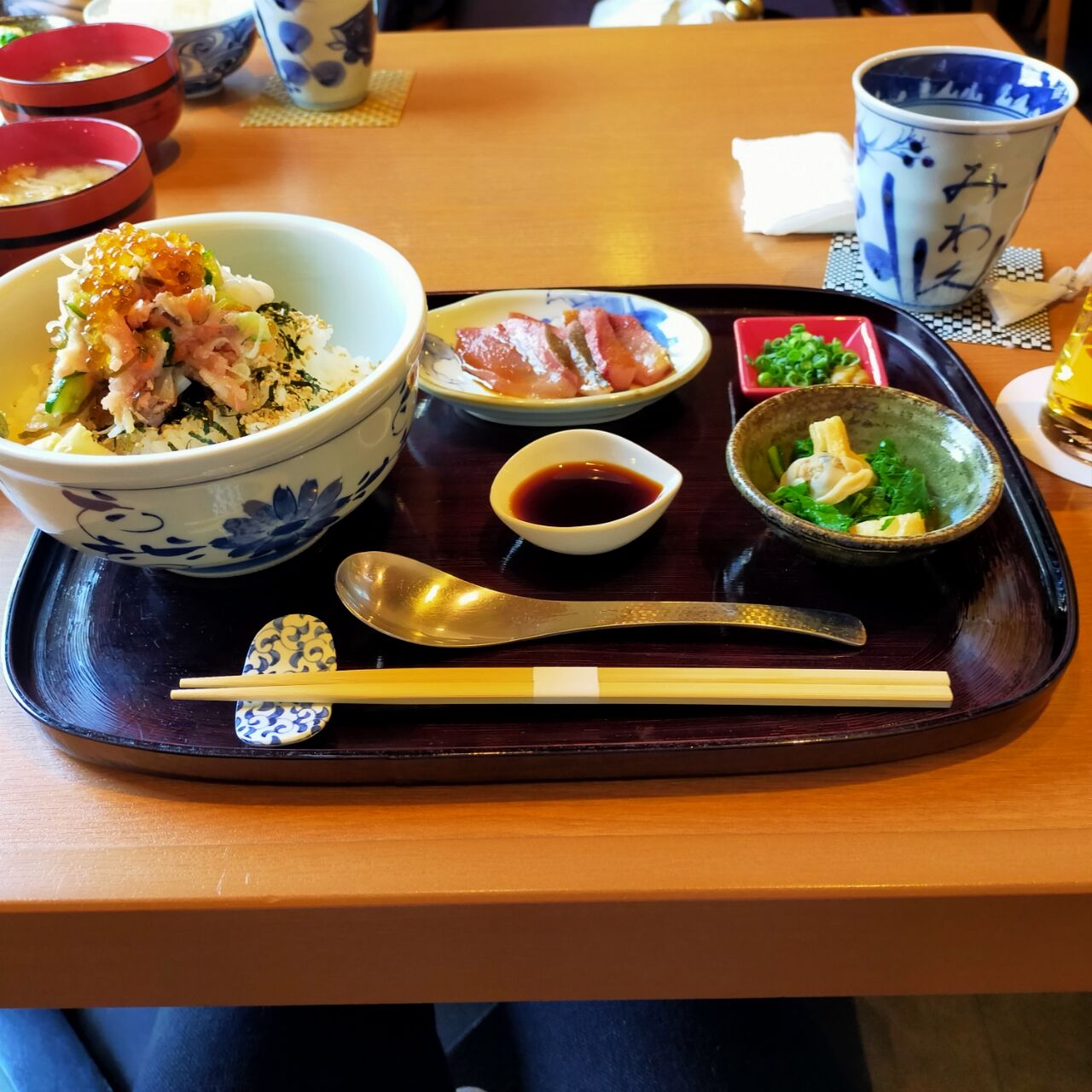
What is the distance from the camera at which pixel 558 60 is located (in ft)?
5.93

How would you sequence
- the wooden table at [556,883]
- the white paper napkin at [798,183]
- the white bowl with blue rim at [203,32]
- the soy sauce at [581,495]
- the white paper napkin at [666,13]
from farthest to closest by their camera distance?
1. the white paper napkin at [666,13]
2. the white bowl with blue rim at [203,32]
3. the white paper napkin at [798,183]
4. the soy sauce at [581,495]
5. the wooden table at [556,883]

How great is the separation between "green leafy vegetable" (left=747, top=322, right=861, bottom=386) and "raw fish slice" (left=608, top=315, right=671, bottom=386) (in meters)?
0.11

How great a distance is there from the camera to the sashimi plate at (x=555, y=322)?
0.91 meters

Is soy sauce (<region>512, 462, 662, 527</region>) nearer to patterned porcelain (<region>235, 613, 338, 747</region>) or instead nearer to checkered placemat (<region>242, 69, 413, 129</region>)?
patterned porcelain (<region>235, 613, 338, 747</region>)

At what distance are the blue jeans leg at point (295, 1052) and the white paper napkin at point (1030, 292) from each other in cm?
106

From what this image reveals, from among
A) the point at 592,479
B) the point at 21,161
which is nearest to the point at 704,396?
the point at 592,479

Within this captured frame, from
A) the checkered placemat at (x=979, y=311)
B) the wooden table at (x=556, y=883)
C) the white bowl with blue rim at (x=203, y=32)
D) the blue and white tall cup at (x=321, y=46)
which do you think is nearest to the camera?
the wooden table at (x=556, y=883)

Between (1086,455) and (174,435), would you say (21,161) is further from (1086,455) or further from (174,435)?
(1086,455)

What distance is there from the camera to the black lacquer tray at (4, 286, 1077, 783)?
626mm

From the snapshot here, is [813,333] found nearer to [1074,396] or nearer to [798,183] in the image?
[1074,396]

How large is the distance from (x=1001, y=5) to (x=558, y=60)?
112 inches

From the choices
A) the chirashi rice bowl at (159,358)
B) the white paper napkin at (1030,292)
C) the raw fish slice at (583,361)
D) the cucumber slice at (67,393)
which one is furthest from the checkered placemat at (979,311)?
the cucumber slice at (67,393)

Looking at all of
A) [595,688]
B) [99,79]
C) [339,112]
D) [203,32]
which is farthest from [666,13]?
[595,688]

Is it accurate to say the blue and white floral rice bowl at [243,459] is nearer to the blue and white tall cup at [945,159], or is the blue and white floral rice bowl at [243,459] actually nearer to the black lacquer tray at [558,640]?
the black lacquer tray at [558,640]
